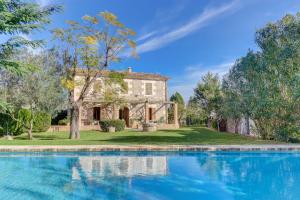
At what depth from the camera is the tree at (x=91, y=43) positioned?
21.7m

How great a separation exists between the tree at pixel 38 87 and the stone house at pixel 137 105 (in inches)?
363

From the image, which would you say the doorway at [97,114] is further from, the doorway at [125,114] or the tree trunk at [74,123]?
the tree trunk at [74,123]

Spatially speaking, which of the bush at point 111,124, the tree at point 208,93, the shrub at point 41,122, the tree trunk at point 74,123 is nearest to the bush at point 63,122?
the shrub at point 41,122

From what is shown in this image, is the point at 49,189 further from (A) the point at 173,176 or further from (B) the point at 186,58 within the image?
(B) the point at 186,58

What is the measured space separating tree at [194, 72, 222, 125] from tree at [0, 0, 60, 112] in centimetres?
3502

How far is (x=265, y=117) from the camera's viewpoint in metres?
22.3

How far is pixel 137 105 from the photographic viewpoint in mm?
35781

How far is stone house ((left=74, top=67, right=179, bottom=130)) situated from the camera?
33.0m

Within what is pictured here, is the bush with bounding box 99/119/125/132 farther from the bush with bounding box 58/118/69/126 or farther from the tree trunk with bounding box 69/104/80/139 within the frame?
the tree trunk with bounding box 69/104/80/139

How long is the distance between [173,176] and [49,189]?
4.07 metres

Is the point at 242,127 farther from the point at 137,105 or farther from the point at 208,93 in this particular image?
the point at 208,93

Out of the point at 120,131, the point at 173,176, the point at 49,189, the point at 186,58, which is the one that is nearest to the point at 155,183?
the point at 173,176

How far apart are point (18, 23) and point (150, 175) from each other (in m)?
6.15

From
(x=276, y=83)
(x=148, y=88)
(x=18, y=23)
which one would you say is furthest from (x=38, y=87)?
(x=148, y=88)
